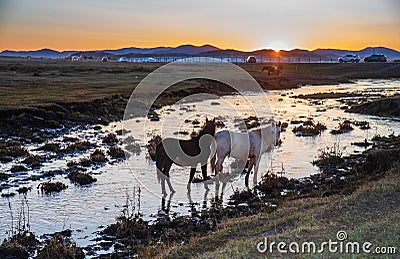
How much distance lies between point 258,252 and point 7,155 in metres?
14.7

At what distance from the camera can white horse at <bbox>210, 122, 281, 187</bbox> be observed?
15117 millimetres

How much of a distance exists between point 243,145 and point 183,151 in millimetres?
2460

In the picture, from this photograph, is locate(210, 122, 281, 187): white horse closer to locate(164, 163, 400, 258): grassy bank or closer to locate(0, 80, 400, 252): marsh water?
locate(0, 80, 400, 252): marsh water

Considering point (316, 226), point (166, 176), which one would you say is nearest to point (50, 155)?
point (166, 176)

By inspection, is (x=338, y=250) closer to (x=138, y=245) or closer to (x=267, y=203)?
(x=138, y=245)

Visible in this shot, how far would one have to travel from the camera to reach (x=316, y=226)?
9094 millimetres

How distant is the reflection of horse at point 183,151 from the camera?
13922mm

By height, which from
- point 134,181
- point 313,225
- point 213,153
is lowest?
point 134,181

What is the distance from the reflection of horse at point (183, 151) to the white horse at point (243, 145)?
0.52m

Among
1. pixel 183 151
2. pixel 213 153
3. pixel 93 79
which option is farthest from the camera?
pixel 93 79

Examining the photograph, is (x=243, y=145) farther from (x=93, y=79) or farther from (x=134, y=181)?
(x=93, y=79)

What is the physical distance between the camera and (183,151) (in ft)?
46.5

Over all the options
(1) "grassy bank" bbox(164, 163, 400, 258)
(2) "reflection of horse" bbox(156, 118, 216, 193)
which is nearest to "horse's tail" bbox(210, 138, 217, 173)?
(2) "reflection of horse" bbox(156, 118, 216, 193)

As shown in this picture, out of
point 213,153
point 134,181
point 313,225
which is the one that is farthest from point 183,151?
point 313,225
